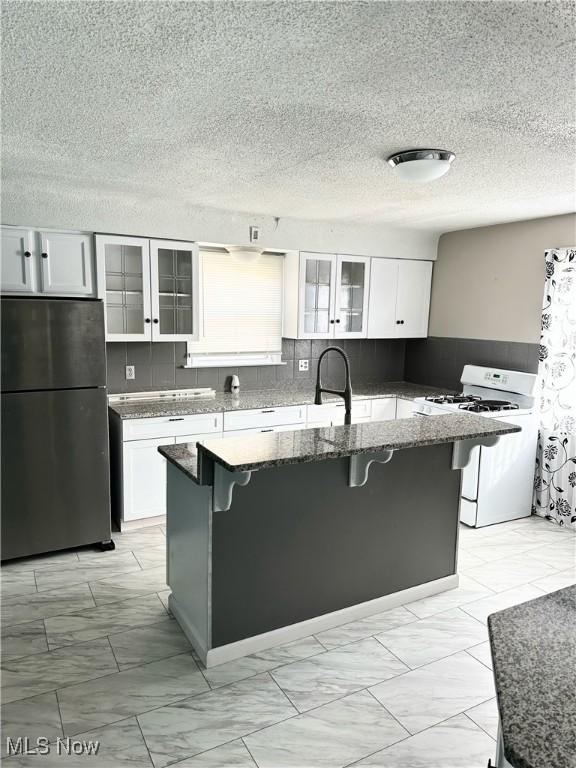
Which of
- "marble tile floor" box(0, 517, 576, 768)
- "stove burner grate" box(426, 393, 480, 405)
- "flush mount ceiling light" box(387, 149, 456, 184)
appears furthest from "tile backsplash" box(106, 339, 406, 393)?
"flush mount ceiling light" box(387, 149, 456, 184)

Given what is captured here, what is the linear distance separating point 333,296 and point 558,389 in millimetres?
2066

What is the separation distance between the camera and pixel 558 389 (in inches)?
164

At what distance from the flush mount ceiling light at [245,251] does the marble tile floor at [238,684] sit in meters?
2.59

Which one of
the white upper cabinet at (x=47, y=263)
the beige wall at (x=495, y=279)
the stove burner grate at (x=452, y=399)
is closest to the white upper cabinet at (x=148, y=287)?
the white upper cabinet at (x=47, y=263)

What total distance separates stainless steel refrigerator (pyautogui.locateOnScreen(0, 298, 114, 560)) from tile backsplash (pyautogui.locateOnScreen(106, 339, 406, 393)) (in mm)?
926

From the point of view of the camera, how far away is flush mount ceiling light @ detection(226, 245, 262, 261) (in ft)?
14.6

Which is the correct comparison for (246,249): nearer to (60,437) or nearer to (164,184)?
(164,184)

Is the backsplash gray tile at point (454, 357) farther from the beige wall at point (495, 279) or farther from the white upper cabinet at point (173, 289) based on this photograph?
the white upper cabinet at point (173, 289)

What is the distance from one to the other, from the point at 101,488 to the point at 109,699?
1573 millimetres

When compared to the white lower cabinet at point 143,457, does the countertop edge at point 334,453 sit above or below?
above

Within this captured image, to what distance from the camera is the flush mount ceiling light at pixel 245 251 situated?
4.45m

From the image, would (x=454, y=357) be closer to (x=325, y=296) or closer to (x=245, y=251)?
(x=325, y=296)

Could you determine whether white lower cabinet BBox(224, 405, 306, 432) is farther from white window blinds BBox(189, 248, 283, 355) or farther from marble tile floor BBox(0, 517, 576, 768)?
marble tile floor BBox(0, 517, 576, 768)

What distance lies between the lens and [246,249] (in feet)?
14.6
